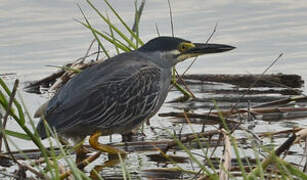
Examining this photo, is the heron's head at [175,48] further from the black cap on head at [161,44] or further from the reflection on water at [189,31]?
the reflection on water at [189,31]

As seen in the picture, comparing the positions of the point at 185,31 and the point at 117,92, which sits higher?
the point at 185,31

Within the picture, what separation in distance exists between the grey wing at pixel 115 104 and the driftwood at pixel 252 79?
4.64 ft

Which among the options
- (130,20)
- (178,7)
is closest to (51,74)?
(130,20)

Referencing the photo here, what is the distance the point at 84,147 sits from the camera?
21.7 ft

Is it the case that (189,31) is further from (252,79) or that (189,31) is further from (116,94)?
(116,94)

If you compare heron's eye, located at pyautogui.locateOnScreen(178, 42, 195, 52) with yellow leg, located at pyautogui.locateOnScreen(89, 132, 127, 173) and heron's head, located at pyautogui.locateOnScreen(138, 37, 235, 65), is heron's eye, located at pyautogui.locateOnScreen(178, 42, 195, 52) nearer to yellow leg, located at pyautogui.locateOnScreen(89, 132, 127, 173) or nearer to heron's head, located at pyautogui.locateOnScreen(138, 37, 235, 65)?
heron's head, located at pyautogui.locateOnScreen(138, 37, 235, 65)

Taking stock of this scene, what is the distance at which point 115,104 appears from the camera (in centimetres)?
646

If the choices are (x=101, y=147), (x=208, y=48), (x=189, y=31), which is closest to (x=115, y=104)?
(x=101, y=147)

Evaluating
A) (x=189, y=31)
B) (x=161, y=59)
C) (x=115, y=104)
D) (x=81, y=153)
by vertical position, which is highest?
(x=189, y=31)

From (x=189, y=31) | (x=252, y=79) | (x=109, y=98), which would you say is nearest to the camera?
(x=109, y=98)

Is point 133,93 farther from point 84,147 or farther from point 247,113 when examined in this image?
point 247,113

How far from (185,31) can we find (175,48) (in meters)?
2.56

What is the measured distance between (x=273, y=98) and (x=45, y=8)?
370cm

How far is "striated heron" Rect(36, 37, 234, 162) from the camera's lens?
621 centimetres
